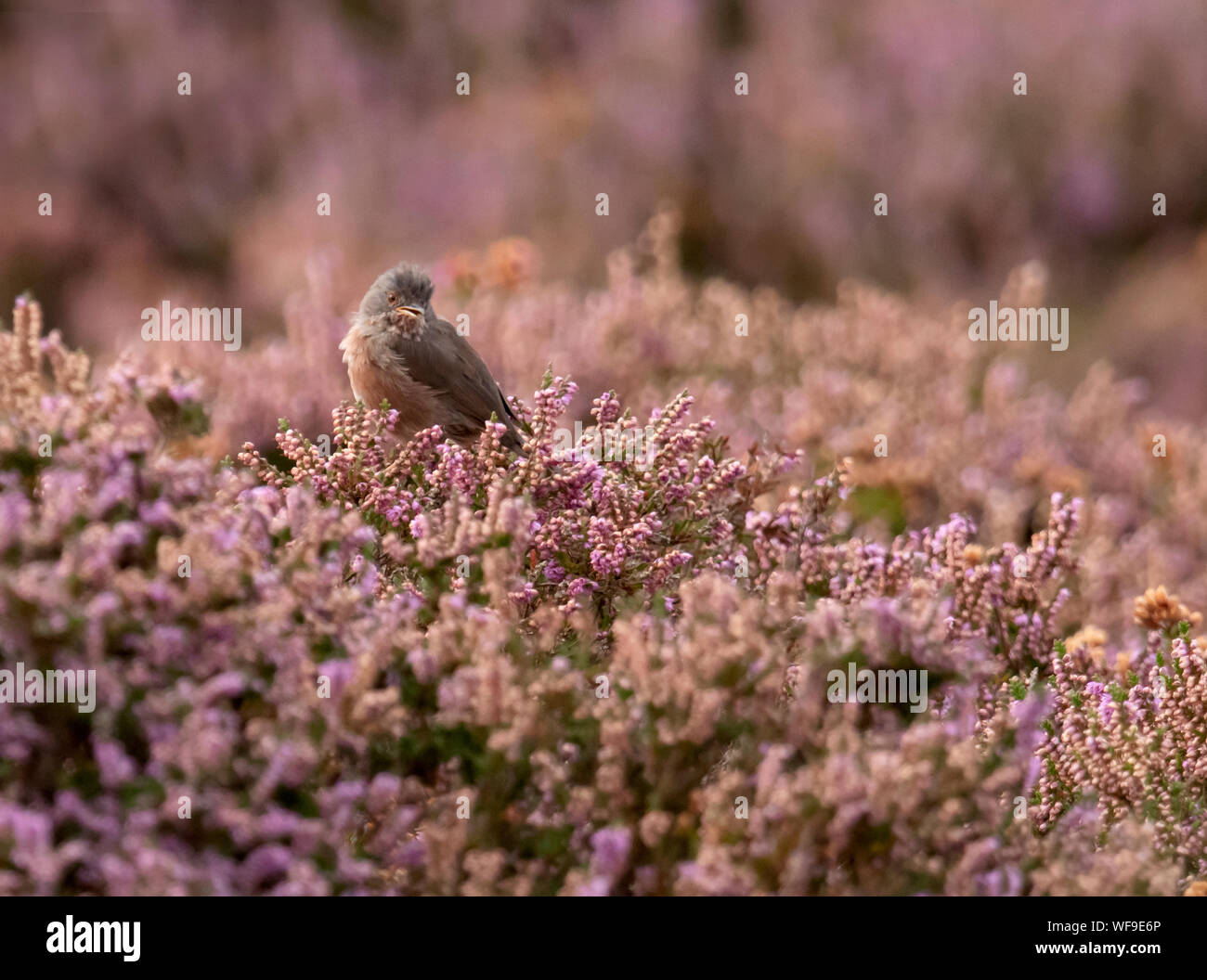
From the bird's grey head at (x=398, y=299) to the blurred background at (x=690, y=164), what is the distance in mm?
5805

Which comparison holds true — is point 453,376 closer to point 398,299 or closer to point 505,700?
point 398,299

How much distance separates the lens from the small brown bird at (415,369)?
4434 millimetres

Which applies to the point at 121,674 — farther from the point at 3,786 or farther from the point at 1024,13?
the point at 1024,13

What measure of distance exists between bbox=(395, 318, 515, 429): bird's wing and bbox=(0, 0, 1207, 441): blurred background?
6.00 meters
